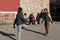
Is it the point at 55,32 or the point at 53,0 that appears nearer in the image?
the point at 55,32

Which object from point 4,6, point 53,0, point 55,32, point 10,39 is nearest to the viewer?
point 10,39

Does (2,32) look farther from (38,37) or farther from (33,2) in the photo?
(33,2)

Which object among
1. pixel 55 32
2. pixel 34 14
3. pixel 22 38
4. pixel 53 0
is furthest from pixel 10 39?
pixel 53 0

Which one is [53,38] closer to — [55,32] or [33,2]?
[55,32]

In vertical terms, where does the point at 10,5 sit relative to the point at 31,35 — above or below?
above

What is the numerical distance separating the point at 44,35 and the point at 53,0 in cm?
1031

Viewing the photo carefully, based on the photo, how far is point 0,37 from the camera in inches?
589

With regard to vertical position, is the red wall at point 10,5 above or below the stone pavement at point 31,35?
above

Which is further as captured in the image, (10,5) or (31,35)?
(10,5)

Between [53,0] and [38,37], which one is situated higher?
[53,0]

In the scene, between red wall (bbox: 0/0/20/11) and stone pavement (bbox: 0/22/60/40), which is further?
red wall (bbox: 0/0/20/11)

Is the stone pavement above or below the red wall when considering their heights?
below

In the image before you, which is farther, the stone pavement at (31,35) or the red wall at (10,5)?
the red wall at (10,5)

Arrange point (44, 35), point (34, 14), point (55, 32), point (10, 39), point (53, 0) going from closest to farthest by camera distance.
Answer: point (10, 39) < point (44, 35) < point (55, 32) < point (34, 14) < point (53, 0)
